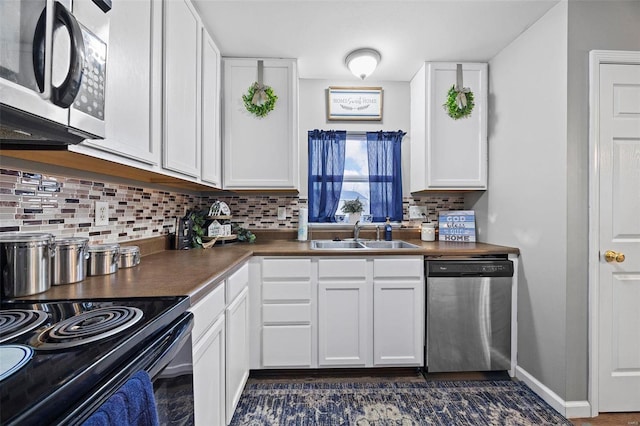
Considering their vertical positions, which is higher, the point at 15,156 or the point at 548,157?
the point at 548,157

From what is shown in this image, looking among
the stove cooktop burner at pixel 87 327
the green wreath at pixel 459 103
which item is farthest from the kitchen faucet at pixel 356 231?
the stove cooktop burner at pixel 87 327

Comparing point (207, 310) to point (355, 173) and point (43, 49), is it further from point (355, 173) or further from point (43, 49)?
point (355, 173)

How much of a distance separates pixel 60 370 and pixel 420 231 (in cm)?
262

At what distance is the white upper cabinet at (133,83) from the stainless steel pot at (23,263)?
0.35 meters

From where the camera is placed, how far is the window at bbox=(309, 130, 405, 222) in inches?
108

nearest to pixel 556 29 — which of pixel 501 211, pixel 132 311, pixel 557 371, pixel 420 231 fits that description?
pixel 501 211

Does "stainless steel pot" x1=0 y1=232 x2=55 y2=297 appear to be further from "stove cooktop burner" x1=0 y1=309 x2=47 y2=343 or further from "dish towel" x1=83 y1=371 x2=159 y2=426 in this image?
"dish towel" x1=83 y1=371 x2=159 y2=426

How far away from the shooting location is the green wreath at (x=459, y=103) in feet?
7.70

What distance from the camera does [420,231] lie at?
2746 millimetres

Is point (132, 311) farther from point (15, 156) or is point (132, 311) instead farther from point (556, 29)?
point (556, 29)

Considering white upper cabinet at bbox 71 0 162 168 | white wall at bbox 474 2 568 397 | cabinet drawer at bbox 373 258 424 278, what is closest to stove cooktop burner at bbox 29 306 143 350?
white upper cabinet at bbox 71 0 162 168

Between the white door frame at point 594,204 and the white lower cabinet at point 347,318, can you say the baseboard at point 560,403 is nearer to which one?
the white door frame at point 594,204

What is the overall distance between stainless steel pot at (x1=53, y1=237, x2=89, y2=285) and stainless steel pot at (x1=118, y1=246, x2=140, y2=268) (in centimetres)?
25

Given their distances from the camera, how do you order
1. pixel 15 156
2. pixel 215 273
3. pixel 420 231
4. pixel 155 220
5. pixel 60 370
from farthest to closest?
pixel 420 231 → pixel 155 220 → pixel 215 273 → pixel 15 156 → pixel 60 370
